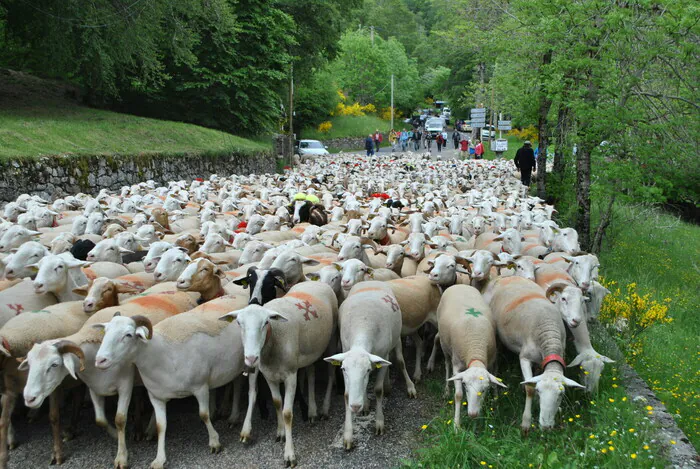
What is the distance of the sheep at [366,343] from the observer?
4301 millimetres

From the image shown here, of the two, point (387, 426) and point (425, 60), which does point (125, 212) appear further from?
point (425, 60)

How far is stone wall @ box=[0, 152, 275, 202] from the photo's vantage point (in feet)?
41.1

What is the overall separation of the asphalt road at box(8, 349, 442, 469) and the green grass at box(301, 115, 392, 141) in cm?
4451

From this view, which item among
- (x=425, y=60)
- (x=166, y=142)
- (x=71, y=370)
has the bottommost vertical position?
(x=71, y=370)

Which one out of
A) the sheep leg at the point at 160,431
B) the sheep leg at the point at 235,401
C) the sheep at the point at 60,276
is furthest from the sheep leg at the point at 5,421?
the sheep leg at the point at 235,401

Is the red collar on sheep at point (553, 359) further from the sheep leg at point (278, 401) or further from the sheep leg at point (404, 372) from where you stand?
the sheep leg at point (278, 401)

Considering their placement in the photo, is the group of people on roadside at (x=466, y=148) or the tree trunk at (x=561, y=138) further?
the group of people on roadside at (x=466, y=148)

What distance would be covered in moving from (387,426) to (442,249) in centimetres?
365

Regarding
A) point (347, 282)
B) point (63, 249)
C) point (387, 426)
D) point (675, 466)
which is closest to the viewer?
point (675, 466)

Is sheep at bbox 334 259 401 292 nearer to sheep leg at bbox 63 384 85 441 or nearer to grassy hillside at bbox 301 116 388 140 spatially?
sheep leg at bbox 63 384 85 441

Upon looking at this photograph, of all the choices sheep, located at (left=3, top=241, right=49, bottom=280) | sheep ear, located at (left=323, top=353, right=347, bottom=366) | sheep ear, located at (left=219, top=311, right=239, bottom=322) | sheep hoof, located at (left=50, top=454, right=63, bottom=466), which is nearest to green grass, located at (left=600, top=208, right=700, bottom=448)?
sheep ear, located at (left=323, top=353, right=347, bottom=366)

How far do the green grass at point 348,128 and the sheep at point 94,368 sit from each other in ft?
145

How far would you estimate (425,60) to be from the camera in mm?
84562

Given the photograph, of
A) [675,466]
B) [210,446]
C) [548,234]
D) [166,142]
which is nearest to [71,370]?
[210,446]
